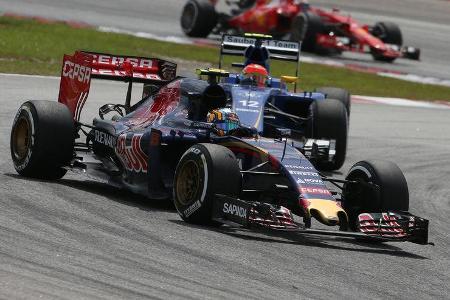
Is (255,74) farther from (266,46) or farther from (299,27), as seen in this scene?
(299,27)

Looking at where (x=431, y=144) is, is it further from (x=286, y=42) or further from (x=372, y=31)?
(x=372, y=31)

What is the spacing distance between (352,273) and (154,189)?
113 inches

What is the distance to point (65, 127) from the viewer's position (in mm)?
12727

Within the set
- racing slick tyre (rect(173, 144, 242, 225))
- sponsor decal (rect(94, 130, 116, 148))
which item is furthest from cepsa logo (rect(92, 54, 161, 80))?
racing slick tyre (rect(173, 144, 242, 225))

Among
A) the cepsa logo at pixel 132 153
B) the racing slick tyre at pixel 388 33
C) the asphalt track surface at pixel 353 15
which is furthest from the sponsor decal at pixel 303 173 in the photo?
the racing slick tyre at pixel 388 33

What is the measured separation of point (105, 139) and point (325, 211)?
3.39 meters

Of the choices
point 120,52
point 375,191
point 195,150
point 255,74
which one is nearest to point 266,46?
point 255,74

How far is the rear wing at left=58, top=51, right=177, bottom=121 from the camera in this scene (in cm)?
1395

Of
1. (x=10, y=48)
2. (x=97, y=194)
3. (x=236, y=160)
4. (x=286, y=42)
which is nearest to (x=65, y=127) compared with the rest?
(x=97, y=194)

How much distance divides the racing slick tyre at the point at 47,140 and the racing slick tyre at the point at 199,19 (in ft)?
70.3

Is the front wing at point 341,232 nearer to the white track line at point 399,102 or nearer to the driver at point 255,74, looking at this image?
the driver at point 255,74

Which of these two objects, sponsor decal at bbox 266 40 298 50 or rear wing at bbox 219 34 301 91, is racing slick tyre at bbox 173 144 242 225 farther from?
sponsor decal at bbox 266 40 298 50

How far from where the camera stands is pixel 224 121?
1220 centimetres

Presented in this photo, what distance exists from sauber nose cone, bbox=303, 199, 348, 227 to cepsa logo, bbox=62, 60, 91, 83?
3.99m
